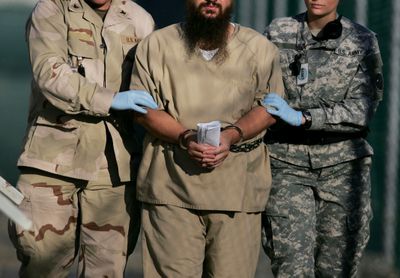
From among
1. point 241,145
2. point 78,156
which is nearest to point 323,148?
point 241,145

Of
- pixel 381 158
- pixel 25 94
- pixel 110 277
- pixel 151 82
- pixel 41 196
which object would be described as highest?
pixel 151 82

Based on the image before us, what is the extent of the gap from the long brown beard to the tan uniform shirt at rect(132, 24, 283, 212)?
4 cm

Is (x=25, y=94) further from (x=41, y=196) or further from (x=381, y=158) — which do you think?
(x=41, y=196)

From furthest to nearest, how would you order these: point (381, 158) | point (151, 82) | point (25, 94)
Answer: point (25, 94)
point (381, 158)
point (151, 82)

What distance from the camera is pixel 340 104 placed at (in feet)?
22.0

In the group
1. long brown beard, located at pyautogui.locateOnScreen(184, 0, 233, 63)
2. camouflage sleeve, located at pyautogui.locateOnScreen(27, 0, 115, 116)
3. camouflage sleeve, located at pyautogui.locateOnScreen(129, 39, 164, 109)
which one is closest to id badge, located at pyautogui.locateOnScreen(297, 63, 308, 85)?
long brown beard, located at pyautogui.locateOnScreen(184, 0, 233, 63)

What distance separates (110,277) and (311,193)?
116cm

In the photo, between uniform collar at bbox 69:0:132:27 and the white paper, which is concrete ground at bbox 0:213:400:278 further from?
the white paper

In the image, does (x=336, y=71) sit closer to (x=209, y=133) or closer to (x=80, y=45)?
(x=209, y=133)

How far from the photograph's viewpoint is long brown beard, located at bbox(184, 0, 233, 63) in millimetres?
6375

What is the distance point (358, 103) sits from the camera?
672cm

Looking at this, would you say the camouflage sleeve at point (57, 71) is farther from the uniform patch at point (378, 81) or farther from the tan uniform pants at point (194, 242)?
the uniform patch at point (378, 81)

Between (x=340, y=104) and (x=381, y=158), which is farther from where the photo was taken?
(x=381, y=158)

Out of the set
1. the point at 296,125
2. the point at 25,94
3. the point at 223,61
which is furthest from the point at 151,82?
the point at 25,94
